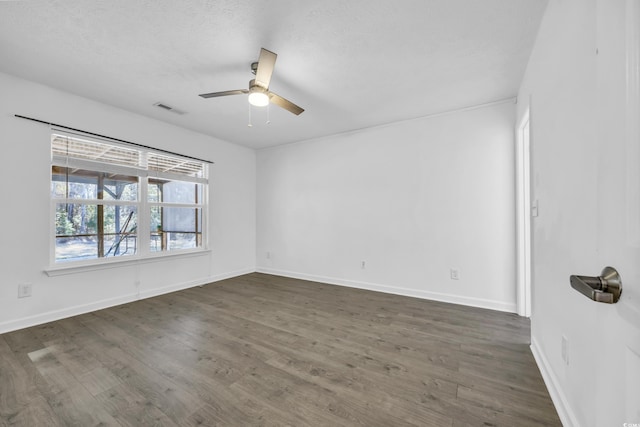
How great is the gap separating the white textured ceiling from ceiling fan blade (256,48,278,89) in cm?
15

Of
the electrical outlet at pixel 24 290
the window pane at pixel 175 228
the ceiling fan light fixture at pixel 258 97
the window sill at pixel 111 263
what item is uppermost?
the ceiling fan light fixture at pixel 258 97

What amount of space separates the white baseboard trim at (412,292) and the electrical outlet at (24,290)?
3.22 meters

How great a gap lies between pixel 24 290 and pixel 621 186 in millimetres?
4387

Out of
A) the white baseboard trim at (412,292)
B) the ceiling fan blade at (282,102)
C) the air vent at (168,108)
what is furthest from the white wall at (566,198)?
the air vent at (168,108)

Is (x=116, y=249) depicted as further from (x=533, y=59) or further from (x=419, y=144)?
(x=533, y=59)

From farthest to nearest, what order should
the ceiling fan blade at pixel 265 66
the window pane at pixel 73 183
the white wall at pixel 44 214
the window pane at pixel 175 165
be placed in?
the window pane at pixel 175 165, the window pane at pixel 73 183, the white wall at pixel 44 214, the ceiling fan blade at pixel 265 66

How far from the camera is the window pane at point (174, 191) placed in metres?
3.90

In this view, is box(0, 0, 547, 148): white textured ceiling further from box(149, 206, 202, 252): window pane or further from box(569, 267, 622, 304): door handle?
box(569, 267, 622, 304): door handle

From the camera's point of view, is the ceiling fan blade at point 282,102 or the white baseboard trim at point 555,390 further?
the ceiling fan blade at point 282,102

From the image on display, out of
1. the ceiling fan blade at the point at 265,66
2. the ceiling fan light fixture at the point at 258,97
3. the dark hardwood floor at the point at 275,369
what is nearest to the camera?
the dark hardwood floor at the point at 275,369

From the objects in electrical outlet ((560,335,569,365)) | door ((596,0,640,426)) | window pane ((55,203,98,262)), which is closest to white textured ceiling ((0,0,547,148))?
window pane ((55,203,98,262))

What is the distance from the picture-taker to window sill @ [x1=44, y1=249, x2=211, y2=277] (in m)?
2.95

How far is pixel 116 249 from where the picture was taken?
11.5 ft

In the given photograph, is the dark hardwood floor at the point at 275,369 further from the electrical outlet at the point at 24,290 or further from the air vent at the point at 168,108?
the air vent at the point at 168,108
